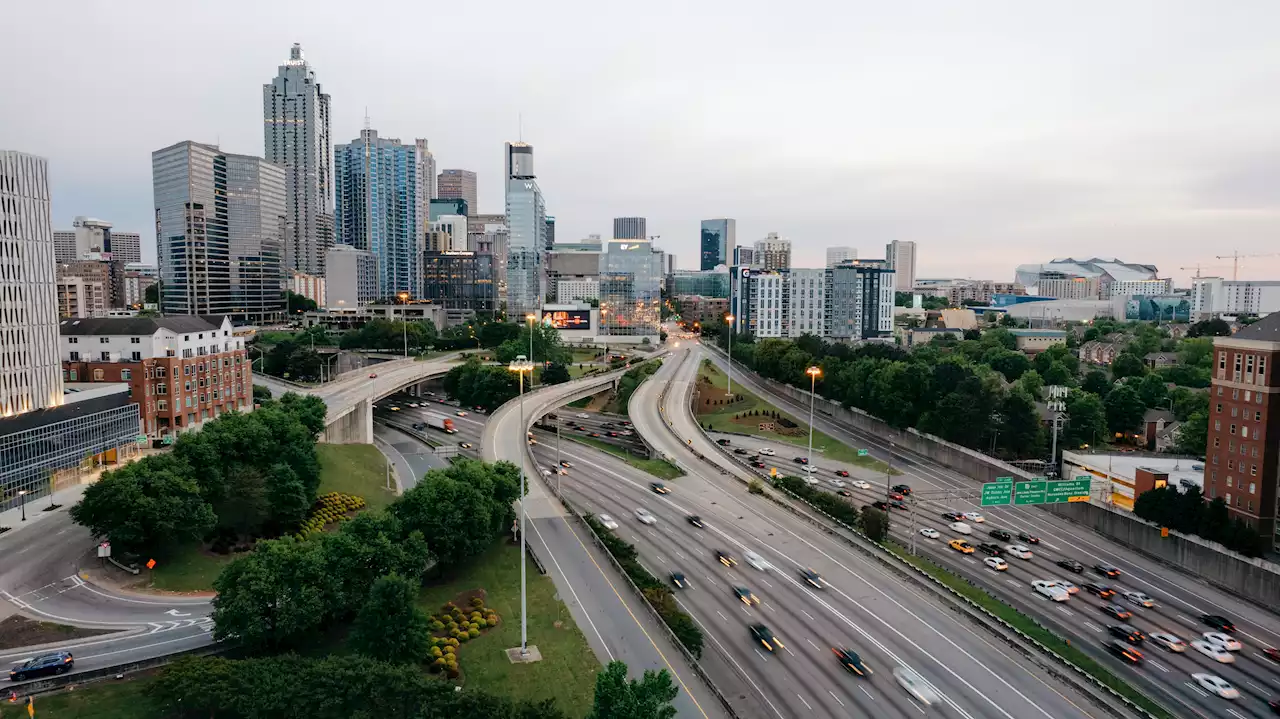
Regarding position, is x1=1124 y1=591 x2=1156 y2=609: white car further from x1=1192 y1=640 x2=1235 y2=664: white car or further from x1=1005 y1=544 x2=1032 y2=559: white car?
x1=1005 y1=544 x2=1032 y2=559: white car

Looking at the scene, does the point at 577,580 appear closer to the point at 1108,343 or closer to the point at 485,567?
the point at 485,567

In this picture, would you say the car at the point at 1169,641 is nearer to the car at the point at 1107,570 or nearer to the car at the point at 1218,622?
the car at the point at 1218,622

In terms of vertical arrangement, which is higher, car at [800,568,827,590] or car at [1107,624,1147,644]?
car at [800,568,827,590]

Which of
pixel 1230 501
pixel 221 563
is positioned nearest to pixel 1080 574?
pixel 1230 501

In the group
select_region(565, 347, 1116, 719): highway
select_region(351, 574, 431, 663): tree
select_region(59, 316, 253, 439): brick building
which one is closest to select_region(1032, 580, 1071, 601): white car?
select_region(565, 347, 1116, 719): highway

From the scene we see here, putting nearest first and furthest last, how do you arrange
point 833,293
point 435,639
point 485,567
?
point 435,639 < point 485,567 < point 833,293

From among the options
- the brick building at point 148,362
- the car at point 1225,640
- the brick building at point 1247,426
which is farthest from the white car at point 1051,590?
the brick building at point 148,362

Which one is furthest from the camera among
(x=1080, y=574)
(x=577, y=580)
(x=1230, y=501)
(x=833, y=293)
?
(x=833, y=293)
